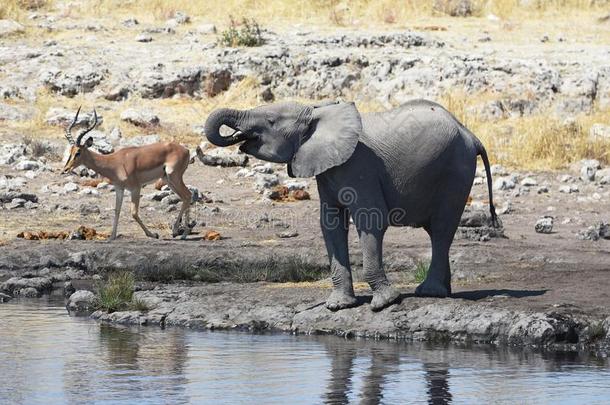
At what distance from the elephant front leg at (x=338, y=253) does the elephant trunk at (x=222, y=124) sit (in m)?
1.09

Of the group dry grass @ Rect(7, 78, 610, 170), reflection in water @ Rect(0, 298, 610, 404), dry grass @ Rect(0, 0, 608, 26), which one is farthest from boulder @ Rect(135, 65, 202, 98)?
reflection in water @ Rect(0, 298, 610, 404)

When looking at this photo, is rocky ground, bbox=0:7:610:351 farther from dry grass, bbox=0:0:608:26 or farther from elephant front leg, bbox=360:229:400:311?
dry grass, bbox=0:0:608:26

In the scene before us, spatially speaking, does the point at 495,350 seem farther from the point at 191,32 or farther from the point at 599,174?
the point at 191,32

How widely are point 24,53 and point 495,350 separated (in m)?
18.4

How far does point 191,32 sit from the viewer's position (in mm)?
29344

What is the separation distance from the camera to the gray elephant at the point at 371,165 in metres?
11.7

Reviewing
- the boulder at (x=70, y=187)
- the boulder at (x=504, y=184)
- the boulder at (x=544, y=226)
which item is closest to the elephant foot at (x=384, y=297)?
the boulder at (x=544, y=226)

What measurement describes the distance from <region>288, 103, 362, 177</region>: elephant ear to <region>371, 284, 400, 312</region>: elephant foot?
122 centimetres

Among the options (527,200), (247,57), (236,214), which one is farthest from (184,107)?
(527,200)

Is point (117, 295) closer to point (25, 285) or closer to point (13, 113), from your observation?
point (25, 285)

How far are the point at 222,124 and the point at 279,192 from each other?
9.22m

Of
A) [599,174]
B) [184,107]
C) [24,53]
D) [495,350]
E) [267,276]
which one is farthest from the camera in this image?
[24,53]

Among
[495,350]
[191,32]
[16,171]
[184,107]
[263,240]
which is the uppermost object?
[191,32]

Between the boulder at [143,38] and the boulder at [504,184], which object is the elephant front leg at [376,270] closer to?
the boulder at [504,184]
